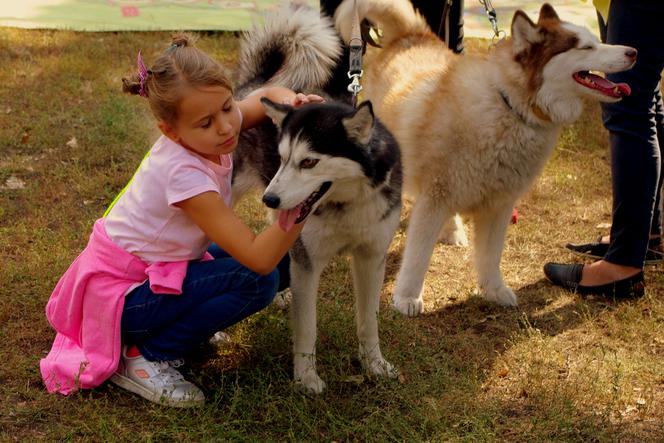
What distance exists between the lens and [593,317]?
3482 mm

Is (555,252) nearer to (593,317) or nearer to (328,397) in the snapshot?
(593,317)

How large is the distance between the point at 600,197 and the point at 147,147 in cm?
279

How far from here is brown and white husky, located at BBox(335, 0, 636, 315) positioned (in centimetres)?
330

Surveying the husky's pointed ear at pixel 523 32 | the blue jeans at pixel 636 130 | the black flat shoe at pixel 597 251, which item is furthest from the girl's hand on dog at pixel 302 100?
the black flat shoe at pixel 597 251

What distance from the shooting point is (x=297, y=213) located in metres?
2.35

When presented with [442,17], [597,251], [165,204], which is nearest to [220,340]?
[165,204]

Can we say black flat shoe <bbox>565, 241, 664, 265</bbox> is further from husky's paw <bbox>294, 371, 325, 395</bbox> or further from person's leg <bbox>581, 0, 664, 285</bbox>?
husky's paw <bbox>294, 371, 325, 395</bbox>

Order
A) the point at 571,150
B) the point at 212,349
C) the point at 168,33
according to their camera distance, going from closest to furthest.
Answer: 1. the point at 212,349
2. the point at 571,150
3. the point at 168,33

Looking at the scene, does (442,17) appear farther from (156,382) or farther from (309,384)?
(156,382)

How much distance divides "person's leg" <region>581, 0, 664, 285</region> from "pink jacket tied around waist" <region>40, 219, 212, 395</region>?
199 centimetres

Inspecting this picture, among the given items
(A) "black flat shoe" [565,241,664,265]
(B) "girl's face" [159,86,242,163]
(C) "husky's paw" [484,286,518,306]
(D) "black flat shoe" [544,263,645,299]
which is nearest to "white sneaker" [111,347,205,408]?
(B) "girl's face" [159,86,242,163]

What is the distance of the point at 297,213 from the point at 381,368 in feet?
2.72

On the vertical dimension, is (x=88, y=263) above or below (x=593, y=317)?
above

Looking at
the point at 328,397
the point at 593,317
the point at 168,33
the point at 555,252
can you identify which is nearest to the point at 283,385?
the point at 328,397
